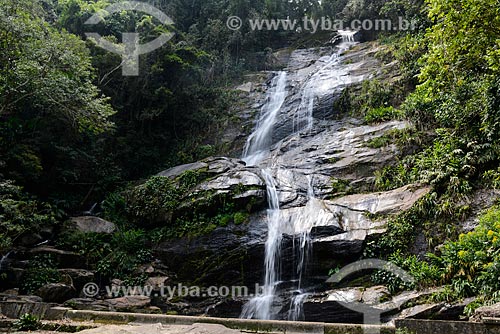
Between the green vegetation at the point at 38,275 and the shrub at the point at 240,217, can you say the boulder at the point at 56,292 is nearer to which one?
the green vegetation at the point at 38,275

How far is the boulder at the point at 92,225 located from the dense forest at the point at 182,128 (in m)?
0.45

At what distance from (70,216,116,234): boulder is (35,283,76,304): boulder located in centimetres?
326

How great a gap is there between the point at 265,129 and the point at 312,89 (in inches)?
134

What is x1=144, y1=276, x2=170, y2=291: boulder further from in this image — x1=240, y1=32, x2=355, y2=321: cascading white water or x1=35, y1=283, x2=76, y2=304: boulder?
x1=240, y1=32, x2=355, y2=321: cascading white water

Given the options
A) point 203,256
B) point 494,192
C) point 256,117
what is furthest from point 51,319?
point 256,117

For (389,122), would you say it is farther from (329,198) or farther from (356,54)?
(356,54)

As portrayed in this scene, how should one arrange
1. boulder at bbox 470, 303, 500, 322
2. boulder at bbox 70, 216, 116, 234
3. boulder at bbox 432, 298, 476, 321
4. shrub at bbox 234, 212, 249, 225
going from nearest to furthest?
boulder at bbox 470, 303, 500, 322 < boulder at bbox 432, 298, 476, 321 < shrub at bbox 234, 212, 249, 225 < boulder at bbox 70, 216, 116, 234

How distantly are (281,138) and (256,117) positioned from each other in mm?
2876

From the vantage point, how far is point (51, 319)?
6270mm

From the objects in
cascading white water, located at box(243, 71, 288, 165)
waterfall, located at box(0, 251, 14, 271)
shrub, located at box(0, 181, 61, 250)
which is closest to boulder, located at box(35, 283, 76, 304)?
shrub, located at box(0, 181, 61, 250)

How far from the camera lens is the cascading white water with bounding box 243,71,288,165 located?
17875mm

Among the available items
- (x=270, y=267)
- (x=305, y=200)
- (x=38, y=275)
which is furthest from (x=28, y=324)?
(x=305, y=200)

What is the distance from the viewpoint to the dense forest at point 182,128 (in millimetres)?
9648

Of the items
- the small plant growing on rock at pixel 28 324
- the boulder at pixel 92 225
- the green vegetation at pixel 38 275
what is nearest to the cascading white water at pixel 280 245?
the green vegetation at pixel 38 275
